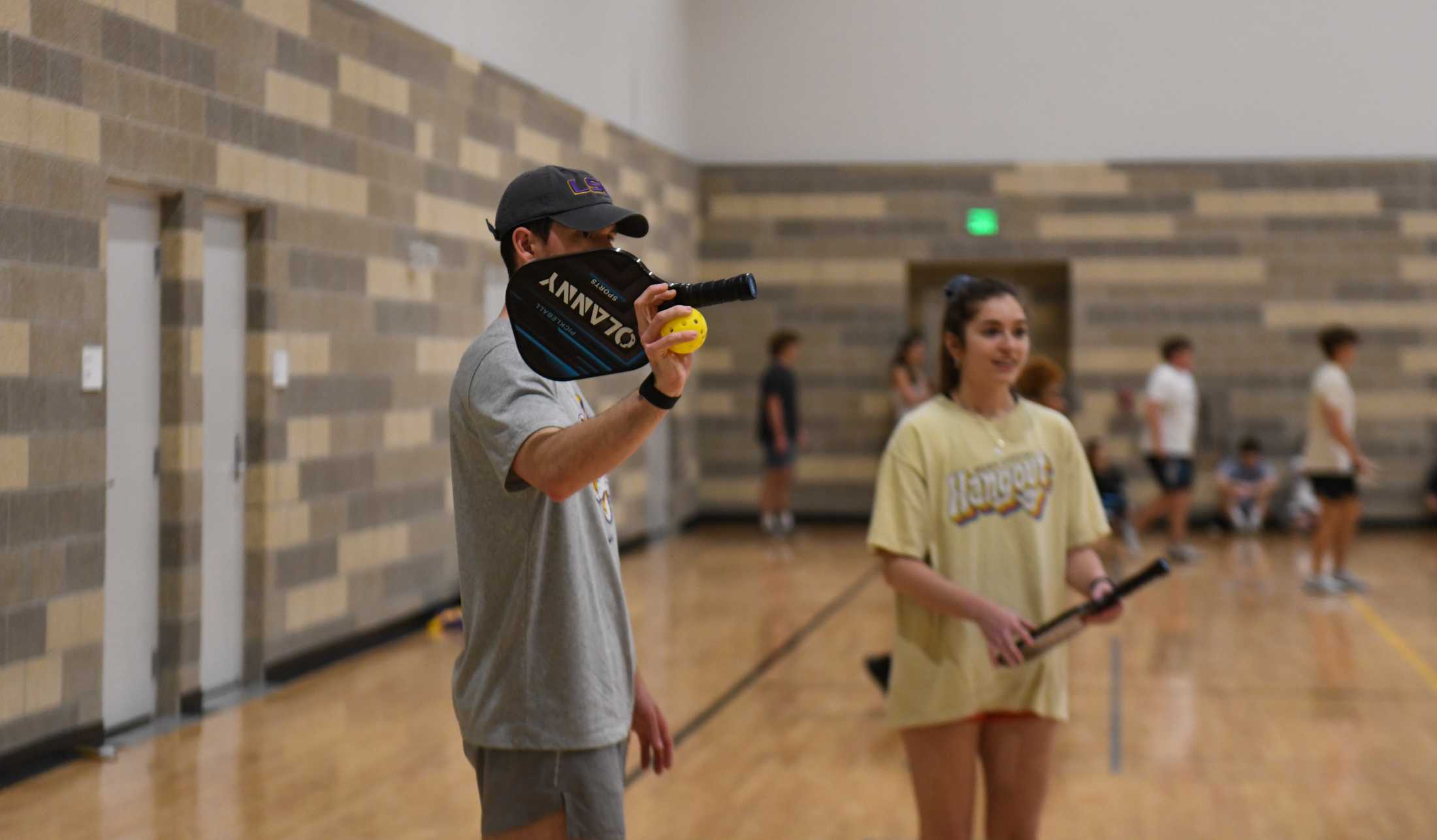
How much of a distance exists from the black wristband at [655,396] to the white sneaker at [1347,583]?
9.22 meters

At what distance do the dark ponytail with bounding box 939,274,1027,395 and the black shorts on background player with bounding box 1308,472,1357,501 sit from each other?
23.0 feet

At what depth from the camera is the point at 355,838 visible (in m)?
4.52

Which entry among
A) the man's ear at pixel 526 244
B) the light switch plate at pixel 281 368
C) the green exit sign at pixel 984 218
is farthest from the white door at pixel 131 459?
the green exit sign at pixel 984 218

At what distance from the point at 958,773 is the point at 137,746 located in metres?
3.97

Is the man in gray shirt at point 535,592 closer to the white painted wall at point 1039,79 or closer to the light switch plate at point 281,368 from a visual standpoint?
the light switch plate at point 281,368

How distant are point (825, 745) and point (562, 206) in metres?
4.21

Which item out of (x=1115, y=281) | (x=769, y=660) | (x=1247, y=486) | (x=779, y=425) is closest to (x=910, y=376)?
(x=779, y=425)

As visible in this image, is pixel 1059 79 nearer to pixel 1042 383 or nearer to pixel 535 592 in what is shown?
pixel 1042 383

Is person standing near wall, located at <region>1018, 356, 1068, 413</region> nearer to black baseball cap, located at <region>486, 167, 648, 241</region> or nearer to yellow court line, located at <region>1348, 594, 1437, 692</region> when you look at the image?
yellow court line, located at <region>1348, 594, 1437, 692</region>

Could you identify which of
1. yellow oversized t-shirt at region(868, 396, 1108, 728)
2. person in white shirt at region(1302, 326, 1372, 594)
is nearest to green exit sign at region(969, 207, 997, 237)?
person in white shirt at region(1302, 326, 1372, 594)

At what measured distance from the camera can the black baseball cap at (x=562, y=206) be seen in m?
1.93

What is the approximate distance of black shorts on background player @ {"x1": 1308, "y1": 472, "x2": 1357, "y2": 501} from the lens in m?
9.37

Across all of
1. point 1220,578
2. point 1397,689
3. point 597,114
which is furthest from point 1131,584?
point 597,114

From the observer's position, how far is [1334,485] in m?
9.41
